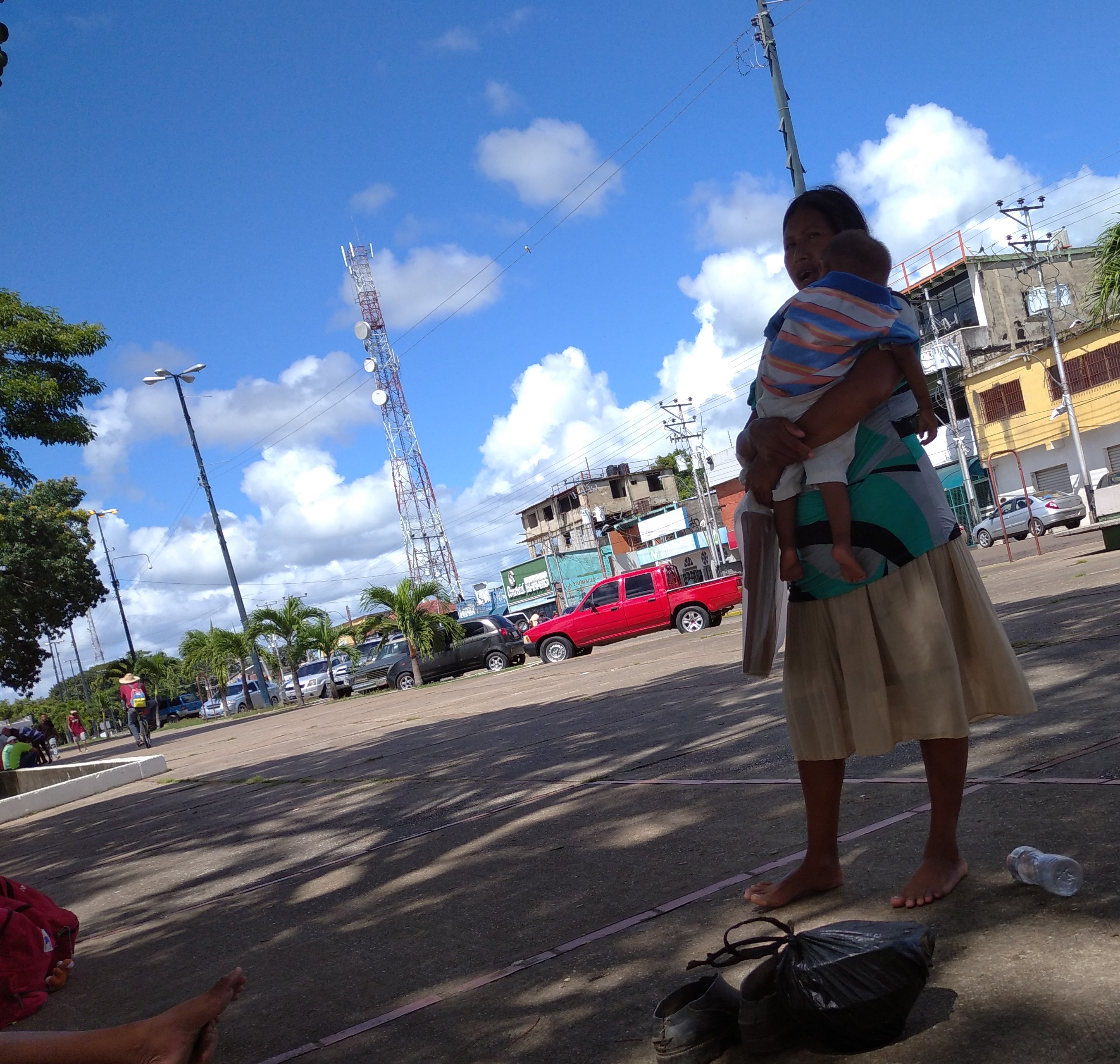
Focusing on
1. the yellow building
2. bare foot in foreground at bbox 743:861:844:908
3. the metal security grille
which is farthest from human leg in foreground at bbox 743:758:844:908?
the metal security grille

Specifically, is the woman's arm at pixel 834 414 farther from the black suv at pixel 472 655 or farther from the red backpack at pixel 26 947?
the black suv at pixel 472 655

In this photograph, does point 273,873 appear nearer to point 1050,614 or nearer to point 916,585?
point 916,585

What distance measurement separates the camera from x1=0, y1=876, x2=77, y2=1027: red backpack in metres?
3.33

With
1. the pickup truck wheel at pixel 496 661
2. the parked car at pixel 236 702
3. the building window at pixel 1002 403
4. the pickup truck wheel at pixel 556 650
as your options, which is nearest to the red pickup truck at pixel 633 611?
the pickup truck wheel at pixel 556 650

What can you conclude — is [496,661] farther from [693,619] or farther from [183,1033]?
[183,1033]

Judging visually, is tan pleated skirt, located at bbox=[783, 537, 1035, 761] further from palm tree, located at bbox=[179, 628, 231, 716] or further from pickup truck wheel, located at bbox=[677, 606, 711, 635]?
palm tree, located at bbox=[179, 628, 231, 716]

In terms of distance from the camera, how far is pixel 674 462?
84.2m

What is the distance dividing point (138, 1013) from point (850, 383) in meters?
2.68

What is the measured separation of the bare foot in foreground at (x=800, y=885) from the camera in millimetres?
2574

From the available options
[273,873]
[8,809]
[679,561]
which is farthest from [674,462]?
[273,873]

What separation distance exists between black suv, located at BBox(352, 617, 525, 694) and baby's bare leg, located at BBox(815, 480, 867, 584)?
26249 mm

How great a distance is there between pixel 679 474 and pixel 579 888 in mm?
80166

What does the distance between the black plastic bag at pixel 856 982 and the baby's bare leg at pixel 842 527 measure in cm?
82

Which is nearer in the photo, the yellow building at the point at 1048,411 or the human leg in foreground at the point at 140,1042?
the human leg in foreground at the point at 140,1042
